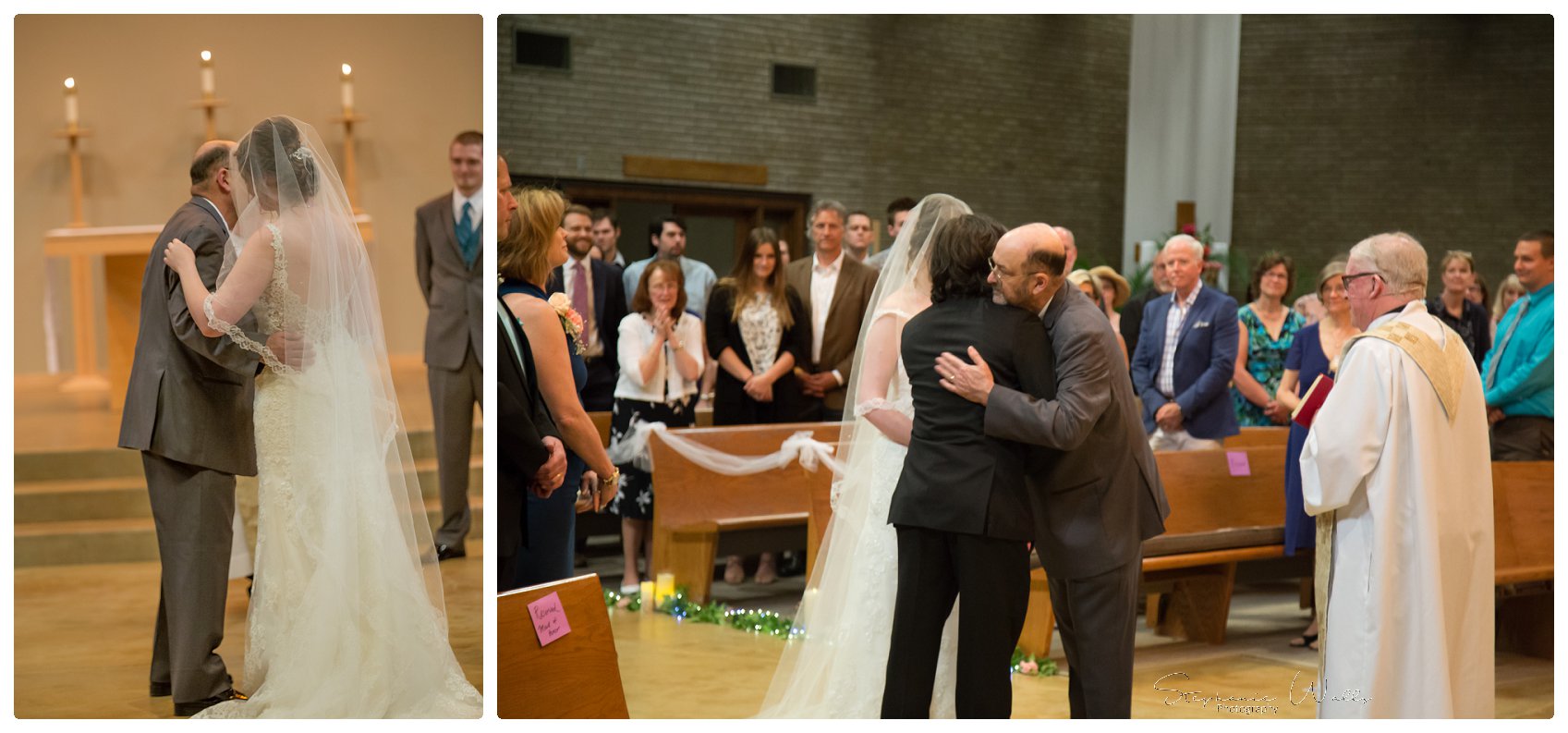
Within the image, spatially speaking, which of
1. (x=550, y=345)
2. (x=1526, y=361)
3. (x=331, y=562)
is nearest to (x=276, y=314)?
(x=331, y=562)

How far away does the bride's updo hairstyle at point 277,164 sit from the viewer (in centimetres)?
332

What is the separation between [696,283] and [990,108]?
23.9 ft

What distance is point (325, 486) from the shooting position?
11.4 feet

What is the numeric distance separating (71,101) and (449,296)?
3.34m

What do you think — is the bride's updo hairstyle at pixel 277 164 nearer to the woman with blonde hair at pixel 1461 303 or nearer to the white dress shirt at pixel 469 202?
the white dress shirt at pixel 469 202

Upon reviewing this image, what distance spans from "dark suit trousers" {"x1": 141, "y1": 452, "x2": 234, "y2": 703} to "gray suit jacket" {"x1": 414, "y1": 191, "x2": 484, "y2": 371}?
1.55 m

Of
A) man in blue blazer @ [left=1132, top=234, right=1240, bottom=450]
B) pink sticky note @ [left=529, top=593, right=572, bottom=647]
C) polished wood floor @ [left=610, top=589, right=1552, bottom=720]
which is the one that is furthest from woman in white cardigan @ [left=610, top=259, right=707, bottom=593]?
pink sticky note @ [left=529, top=593, right=572, bottom=647]

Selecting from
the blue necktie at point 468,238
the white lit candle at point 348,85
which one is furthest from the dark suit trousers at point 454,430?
the white lit candle at point 348,85

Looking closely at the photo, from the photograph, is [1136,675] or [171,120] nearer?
[1136,675]

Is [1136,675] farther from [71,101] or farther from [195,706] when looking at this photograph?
[71,101]

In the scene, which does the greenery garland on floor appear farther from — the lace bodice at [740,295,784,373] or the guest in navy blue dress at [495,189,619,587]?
the guest in navy blue dress at [495,189,619,587]

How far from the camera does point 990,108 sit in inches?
563
